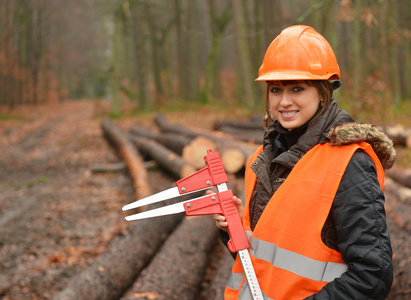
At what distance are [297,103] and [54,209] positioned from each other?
6830 mm

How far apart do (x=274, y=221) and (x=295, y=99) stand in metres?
0.58

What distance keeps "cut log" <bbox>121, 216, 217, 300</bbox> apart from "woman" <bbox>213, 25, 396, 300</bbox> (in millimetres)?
2076

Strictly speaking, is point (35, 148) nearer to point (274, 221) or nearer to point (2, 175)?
point (2, 175)

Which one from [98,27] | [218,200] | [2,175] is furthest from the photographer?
[98,27]

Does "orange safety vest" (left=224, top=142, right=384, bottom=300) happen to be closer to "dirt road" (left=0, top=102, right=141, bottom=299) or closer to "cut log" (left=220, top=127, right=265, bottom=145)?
"dirt road" (left=0, top=102, right=141, bottom=299)

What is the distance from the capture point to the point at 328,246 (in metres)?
1.66

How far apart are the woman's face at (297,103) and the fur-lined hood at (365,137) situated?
179 mm

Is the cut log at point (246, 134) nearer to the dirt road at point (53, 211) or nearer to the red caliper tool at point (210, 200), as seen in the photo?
the dirt road at point (53, 211)

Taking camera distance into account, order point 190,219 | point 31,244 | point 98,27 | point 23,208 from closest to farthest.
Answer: point 190,219, point 31,244, point 23,208, point 98,27

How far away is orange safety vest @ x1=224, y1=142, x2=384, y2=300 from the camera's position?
1.62m

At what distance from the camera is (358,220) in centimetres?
152

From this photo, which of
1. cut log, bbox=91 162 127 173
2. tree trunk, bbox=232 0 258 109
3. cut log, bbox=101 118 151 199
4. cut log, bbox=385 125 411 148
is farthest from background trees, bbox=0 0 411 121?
cut log, bbox=91 162 127 173

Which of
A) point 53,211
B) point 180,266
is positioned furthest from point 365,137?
point 53,211

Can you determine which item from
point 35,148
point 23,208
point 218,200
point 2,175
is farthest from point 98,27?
point 218,200
